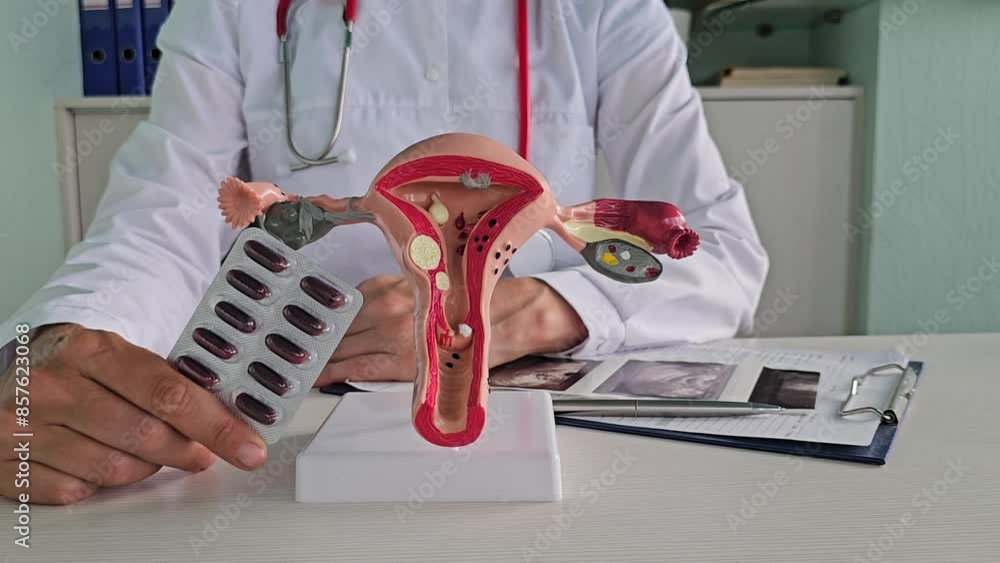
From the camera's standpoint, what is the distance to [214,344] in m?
0.48

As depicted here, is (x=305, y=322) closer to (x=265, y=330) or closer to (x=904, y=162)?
(x=265, y=330)

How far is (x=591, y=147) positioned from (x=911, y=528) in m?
0.65

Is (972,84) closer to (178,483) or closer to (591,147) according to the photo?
(591,147)

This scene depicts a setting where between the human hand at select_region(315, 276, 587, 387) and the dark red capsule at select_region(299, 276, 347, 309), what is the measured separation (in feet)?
0.60

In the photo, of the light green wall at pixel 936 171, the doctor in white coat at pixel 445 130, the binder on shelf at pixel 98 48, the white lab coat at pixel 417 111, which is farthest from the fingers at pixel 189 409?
the light green wall at pixel 936 171

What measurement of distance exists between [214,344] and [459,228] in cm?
15

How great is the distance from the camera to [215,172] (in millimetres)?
919

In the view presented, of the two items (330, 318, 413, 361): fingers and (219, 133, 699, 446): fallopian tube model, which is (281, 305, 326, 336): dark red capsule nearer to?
(219, 133, 699, 446): fallopian tube model

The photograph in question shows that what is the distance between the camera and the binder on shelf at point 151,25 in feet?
5.33

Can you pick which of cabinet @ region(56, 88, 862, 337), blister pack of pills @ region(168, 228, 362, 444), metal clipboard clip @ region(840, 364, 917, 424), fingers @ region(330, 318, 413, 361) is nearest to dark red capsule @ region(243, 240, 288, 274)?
blister pack of pills @ region(168, 228, 362, 444)

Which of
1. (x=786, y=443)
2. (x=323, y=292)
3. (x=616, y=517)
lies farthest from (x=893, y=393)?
(x=323, y=292)

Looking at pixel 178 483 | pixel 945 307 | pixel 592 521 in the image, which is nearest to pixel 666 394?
pixel 592 521

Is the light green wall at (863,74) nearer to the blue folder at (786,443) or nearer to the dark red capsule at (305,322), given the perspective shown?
the blue folder at (786,443)

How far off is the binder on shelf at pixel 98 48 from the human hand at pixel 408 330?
46.1 inches
